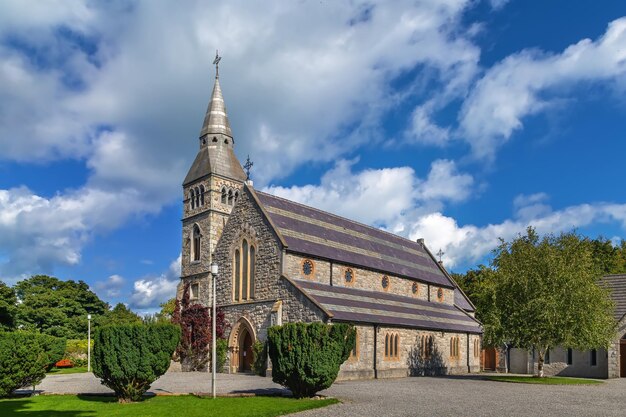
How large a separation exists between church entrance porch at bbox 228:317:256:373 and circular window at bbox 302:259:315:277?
5.57 meters

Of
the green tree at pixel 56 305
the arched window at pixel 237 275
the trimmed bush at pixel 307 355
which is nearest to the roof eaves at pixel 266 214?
the arched window at pixel 237 275

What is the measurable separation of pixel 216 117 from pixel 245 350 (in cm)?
2501

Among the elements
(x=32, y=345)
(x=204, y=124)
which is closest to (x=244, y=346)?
(x=32, y=345)

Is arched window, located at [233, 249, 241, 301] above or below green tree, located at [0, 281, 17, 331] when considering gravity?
above

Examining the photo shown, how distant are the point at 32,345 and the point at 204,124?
1319 inches

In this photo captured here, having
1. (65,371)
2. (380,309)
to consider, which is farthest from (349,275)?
(65,371)

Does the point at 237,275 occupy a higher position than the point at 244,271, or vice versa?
the point at 244,271

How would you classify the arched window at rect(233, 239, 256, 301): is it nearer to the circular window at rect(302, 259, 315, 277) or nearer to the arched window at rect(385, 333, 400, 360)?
the circular window at rect(302, 259, 315, 277)

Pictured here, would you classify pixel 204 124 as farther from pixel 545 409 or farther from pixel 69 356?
pixel 545 409

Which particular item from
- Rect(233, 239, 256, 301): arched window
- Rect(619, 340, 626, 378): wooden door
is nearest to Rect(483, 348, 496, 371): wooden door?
Rect(619, 340, 626, 378): wooden door

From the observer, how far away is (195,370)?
3956 cm

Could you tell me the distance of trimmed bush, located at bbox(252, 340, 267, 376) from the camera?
110 ft

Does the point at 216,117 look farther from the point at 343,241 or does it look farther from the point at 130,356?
the point at 130,356

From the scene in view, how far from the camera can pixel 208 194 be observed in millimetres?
48750
